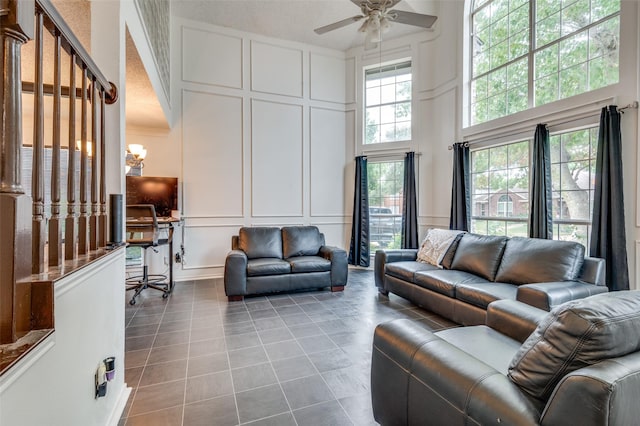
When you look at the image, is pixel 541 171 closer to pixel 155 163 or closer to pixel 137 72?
pixel 137 72

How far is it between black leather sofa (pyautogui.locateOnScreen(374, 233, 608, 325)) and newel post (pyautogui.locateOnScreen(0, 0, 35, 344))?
2944mm

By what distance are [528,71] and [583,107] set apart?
3.23ft

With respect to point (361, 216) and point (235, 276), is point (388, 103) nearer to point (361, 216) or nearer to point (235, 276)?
point (361, 216)

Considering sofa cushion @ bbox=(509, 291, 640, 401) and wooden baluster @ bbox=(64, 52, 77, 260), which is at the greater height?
wooden baluster @ bbox=(64, 52, 77, 260)

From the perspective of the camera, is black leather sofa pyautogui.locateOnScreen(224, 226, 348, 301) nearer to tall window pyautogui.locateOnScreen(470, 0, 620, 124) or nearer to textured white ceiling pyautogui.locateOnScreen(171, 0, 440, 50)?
tall window pyautogui.locateOnScreen(470, 0, 620, 124)

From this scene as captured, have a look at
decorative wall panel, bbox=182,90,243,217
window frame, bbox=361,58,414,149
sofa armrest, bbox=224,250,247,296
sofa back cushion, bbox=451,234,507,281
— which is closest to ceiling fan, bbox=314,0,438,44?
window frame, bbox=361,58,414,149

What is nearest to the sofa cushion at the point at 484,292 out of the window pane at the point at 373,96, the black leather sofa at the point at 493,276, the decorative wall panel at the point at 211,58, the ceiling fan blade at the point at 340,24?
the black leather sofa at the point at 493,276

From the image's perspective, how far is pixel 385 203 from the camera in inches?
229

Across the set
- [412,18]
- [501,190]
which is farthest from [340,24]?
[501,190]

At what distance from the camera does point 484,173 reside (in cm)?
450

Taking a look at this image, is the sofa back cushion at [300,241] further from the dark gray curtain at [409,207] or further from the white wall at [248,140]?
the dark gray curtain at [409,207]

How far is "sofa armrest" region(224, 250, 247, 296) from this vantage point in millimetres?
3924

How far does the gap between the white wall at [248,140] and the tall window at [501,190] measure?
2.35 m

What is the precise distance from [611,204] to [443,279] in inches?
65.1
